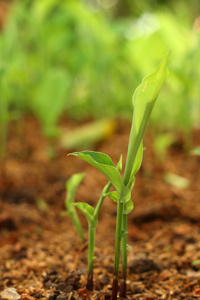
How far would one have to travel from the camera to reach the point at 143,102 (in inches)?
22.0

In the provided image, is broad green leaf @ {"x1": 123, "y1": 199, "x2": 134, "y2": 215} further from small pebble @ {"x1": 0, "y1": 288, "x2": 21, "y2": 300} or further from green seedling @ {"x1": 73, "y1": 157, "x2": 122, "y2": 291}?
small pebble @ {"x1": 0, "y1": 288, "x2": 21, "y2": 300}

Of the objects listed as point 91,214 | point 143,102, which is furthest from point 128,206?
point 143,102

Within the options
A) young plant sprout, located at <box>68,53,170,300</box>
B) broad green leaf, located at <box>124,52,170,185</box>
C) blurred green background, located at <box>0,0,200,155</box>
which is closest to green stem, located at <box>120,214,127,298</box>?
young plant sprout, located at <box>68,53,170,300</box>

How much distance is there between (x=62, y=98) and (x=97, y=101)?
1.75 feet

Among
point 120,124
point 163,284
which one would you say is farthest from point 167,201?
point 120,124

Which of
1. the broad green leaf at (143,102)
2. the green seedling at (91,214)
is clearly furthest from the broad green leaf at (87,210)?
the broad green leaf at (143,102)

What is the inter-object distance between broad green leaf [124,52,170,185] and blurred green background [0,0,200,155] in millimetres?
961

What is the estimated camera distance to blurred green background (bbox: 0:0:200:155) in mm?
1700

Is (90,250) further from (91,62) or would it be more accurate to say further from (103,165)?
(91,62)

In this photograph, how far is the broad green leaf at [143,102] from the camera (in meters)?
0.54

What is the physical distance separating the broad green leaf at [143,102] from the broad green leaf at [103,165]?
0.03 m

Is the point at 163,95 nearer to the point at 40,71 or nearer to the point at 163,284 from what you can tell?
the point at 40,71

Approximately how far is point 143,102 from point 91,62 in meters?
1.64

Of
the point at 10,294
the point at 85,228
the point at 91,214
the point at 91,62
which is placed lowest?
the point at 10,294
